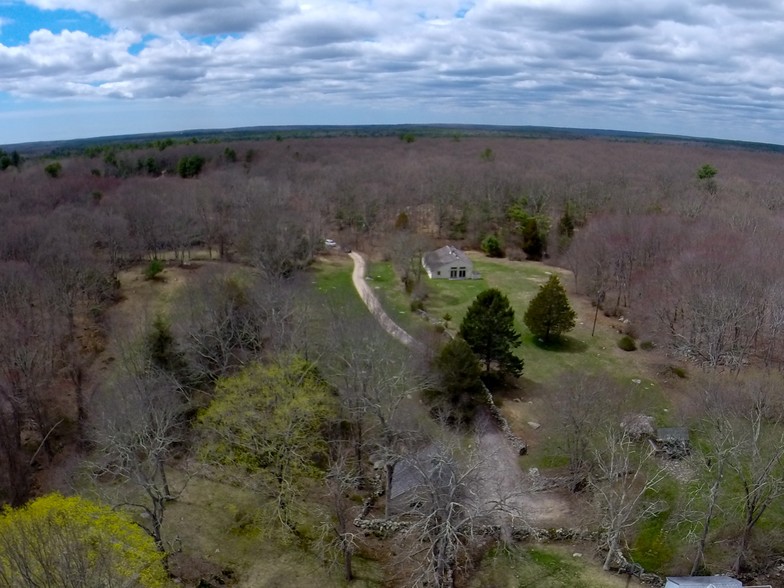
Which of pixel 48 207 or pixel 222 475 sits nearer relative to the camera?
pixel 222 475

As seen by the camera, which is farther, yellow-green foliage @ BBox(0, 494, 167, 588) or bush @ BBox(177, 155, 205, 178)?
bush @ BBox(177, 155, 205, 178)

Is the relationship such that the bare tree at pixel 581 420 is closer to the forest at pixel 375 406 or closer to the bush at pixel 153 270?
the forest at pixel 375 406

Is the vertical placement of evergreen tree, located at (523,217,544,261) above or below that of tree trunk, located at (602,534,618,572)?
above

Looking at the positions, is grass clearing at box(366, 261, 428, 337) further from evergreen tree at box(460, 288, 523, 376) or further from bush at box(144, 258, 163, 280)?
bush at box(144, 258, 163, 280)

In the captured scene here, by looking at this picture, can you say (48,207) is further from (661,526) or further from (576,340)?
(661,526)

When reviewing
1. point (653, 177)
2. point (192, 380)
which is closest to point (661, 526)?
point (192, 380)

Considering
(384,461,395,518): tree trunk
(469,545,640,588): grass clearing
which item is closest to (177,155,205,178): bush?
(384,461,395,518): tree trunk

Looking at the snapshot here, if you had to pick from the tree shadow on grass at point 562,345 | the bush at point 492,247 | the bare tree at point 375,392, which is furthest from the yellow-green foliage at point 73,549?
the bush at point 492,247
